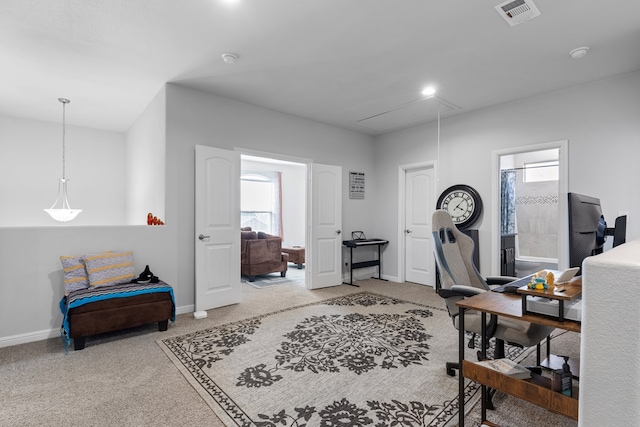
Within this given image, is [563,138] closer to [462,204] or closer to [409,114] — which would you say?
[462,204]

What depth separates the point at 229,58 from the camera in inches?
122

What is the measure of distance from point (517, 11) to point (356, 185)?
362 cm

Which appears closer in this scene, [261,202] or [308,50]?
[308,50]

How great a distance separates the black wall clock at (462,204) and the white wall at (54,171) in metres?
5.60

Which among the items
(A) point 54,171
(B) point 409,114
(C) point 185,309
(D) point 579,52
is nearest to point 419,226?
(B) point 409,114

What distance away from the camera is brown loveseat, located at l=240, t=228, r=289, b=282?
5.66m

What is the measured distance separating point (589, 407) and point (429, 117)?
4656 mm

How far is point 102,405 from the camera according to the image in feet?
6.43

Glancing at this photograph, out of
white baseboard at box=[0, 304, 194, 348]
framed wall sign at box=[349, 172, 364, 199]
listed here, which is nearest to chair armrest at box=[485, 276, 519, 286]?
framed wall sign at box=[349, 172, 364, 199]

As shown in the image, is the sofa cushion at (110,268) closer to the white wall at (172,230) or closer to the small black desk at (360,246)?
the white wall at (172,230)

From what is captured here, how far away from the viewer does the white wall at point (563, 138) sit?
3.39 metres

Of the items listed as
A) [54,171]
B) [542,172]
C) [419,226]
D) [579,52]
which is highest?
[579,52]

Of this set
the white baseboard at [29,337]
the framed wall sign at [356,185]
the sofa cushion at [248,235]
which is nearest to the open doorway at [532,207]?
the framed wall sign at [356,185]

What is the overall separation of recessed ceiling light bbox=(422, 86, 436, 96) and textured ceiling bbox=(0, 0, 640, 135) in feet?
0.37
